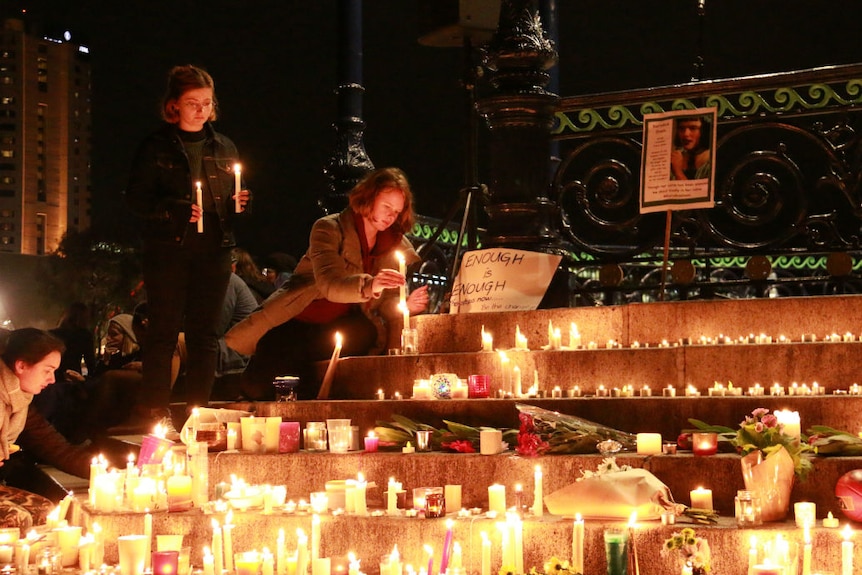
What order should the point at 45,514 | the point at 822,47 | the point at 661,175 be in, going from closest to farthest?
1. the point at 45,514
2. the point at 661,175
3. the point at 822,47

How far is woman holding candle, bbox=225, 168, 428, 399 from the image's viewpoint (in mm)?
6883

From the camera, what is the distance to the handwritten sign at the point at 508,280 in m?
7.84

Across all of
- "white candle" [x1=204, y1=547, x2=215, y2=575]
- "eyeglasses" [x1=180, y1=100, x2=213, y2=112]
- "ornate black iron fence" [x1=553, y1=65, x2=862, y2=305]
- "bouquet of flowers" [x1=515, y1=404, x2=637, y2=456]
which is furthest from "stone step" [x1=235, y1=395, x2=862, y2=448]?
"ornate black iron fence" [x1=553, y1=65, x2=862, y2=305]

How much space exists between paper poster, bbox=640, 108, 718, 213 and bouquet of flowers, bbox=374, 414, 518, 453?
2.39 metres

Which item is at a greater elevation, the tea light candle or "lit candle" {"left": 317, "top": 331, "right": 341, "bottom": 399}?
"lit candle" {"left": 317, "top": 331, "right": 341, "bottom": 399}

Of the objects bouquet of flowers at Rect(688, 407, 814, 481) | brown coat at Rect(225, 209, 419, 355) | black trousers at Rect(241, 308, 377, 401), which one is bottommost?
bouquet of flowers at Rect(688, 407, 814, 481)

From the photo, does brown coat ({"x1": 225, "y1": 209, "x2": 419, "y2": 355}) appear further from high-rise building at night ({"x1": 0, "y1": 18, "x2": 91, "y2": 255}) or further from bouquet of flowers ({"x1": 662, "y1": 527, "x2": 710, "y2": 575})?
high-rise building at night ({"x1": 0, "y1": 18, "x2": 91, "y2": 255})

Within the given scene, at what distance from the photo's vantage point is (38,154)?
37031 millimetres

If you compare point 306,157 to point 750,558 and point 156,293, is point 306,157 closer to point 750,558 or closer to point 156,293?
point 156,293

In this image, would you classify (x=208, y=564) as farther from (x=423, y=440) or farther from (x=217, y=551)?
(x=423, y=440)

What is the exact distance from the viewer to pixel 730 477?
5.11 metres

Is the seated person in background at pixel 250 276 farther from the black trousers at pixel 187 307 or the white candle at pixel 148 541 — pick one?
the white candle at pixel 148 541

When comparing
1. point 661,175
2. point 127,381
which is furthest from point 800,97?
point 127,381

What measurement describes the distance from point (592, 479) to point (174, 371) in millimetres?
3669
